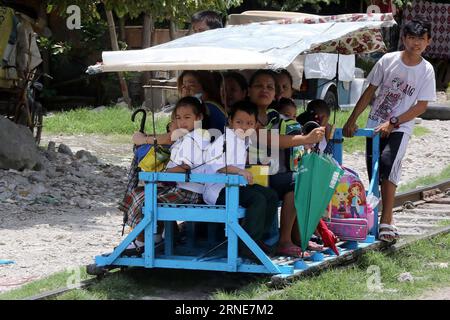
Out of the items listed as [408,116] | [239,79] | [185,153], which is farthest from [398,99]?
[185,153]

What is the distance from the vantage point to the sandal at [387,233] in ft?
29.0

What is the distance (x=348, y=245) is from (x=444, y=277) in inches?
36.6

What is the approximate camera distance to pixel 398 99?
8.85m

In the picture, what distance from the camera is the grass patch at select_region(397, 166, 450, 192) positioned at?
13318mm

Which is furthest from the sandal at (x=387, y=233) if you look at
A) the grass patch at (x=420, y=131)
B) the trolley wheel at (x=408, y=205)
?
A: the grass patch at (x=420, y=131)

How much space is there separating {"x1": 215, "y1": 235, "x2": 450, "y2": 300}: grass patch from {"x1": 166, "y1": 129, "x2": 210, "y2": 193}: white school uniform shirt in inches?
35.6

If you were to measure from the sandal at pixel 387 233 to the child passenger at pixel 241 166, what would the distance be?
1797 millimetres

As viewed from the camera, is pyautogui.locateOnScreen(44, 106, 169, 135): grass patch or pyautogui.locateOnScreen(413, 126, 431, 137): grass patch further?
pyautogui.locateOnScreen(413, 126, 431, 137): grass patch

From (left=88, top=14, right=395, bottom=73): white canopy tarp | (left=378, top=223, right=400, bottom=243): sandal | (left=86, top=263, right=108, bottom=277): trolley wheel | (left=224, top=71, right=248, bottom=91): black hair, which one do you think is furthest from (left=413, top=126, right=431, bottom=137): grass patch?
(left=86, top=263, right=108, bottom=277): trolley wheel

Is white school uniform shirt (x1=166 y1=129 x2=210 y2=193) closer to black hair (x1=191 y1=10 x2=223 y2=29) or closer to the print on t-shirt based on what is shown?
the print on t-shirt

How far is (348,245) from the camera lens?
27.8 ft

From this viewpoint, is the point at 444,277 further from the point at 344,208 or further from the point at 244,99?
the point at 244,99
